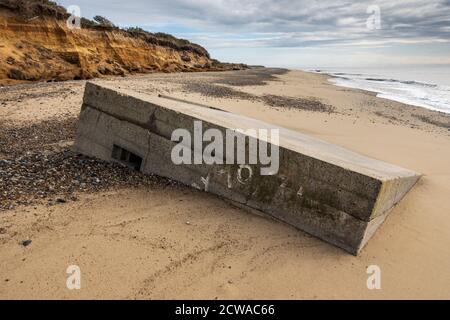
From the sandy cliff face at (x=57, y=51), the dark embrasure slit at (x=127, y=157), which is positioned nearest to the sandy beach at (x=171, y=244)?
the dark embrasure slit at (x=127, y=157)

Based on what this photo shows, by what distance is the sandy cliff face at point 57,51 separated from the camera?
687 inches

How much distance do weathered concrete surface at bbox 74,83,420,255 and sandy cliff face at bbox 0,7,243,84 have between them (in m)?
13.0

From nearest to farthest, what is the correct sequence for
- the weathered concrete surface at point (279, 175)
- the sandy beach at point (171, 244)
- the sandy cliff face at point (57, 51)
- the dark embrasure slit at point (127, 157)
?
the sandy beach at point (171, 244), the weathered concrete surface at point (279, 175), the dark embrasure slit at point (127, 157), the sandy cliff face at point (57, 51)

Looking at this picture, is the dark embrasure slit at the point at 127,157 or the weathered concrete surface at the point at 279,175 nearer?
the weathered concrete surface at the point at 279,175

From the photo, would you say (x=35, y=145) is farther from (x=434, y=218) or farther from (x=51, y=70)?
(x=51, y=70)

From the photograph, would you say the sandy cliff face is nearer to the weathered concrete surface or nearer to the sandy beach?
the weathered concrete surface

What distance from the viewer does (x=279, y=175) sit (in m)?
4.14

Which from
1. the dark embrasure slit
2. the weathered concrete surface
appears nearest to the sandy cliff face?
the weathered concrete surface

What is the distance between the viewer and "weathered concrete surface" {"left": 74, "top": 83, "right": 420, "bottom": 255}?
3740mm

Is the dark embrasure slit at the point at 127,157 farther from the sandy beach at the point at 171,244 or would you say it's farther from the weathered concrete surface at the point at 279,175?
the sandy beach at the point at 171,244

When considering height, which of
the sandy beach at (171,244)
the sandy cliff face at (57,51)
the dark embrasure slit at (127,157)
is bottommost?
the sandy beach at (171,244)

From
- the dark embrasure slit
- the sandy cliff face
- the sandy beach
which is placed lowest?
the sandy beach

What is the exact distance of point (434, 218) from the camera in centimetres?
459

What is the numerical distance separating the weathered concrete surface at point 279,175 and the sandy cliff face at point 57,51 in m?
13.0
